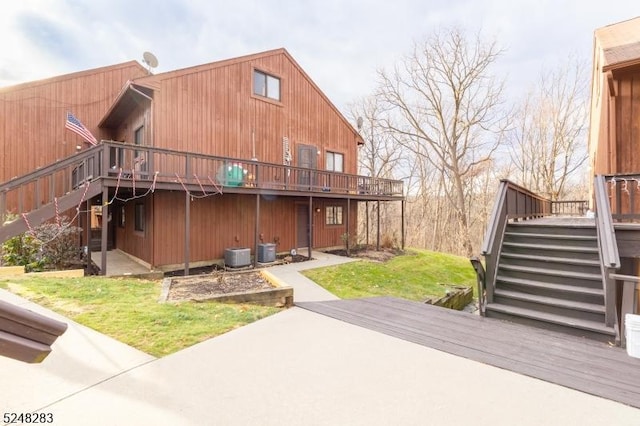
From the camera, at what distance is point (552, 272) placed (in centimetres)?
509

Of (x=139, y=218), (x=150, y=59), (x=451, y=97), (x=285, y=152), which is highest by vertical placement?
(x=451, y=97)

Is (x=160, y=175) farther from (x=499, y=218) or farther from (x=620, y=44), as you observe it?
(x=620, y=44)

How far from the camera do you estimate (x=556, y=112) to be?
21.5 m

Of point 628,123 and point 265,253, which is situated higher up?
point 628,123

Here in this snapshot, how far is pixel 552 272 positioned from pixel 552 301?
0.67 meters

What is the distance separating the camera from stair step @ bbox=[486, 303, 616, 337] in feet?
13.0

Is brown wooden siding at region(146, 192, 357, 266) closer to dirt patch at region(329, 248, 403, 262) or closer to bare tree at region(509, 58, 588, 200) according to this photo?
dirt patch at region(329, 248, 403, 262)

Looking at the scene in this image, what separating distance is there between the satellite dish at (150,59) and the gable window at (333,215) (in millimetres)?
9610

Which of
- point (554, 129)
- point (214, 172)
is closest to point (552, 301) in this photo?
point (214, 172)

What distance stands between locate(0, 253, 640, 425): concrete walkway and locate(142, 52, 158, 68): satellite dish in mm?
12867

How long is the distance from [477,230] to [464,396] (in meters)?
28.8

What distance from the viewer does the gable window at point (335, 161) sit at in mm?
14831

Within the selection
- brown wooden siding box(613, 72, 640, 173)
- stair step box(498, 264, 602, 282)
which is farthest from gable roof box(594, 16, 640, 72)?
stair step box(498, 264, 602, 282)

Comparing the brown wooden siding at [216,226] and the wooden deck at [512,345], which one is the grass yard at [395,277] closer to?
the wooden deck at [512,345]
